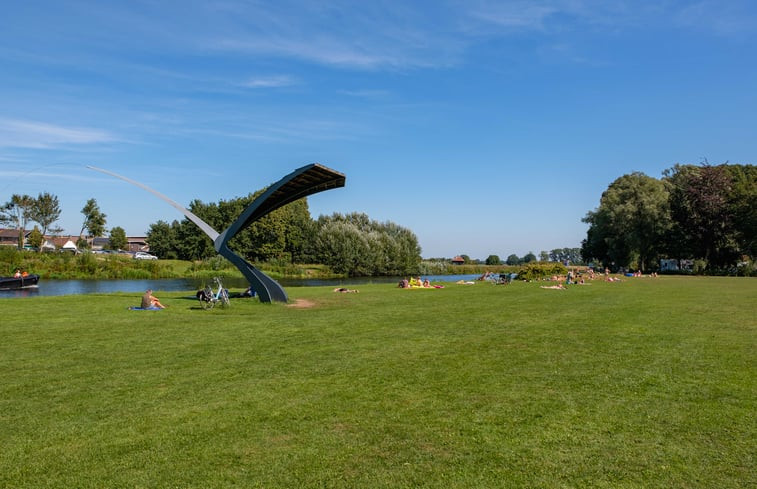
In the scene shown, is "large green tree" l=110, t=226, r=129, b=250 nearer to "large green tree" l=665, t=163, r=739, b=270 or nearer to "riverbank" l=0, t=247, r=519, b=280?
"riverbank" l=0, t=247, r=519, b=280

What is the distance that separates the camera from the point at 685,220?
197 ft

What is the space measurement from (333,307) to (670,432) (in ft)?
49.2

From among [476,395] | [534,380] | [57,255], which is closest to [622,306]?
[534,380]

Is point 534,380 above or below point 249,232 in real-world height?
below

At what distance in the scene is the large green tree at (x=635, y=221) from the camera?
61312 millimetres

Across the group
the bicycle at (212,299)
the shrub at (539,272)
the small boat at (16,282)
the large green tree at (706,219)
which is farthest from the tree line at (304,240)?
the bicycle at (212,299)

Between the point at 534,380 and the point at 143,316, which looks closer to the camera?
the point at 534,380

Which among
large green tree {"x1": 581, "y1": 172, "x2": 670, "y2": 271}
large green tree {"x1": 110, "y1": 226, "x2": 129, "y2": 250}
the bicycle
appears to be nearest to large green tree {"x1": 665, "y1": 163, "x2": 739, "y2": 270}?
large green tree {"x1": 581, "y1": 172, "x2": 670, "y2": 271}

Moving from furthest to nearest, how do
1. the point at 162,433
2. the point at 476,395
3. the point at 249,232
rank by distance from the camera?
the point at 249,232, the point at 476,395, the point at 162,433

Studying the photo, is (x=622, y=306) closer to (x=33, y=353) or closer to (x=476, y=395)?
(x=476, y=395)

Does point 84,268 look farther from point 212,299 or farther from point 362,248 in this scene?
point 212,299

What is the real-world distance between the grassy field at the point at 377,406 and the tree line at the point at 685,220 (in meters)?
51.9

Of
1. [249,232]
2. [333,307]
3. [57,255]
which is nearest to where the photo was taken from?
[333,307]

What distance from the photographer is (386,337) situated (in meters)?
12.9
